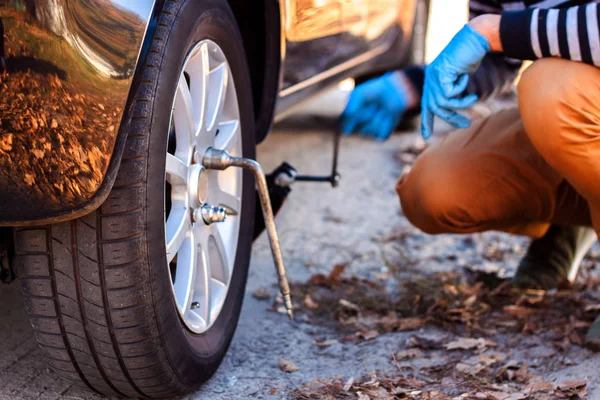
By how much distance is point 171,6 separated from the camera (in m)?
1.39

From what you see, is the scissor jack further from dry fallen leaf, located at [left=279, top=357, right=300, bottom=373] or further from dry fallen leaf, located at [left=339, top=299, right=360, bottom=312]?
dry fallen leaf, located at [left=339, top=299, right=360, bottom=312]

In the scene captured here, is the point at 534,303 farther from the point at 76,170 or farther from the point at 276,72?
the point at 76,170

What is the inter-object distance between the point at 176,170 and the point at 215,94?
29 cm

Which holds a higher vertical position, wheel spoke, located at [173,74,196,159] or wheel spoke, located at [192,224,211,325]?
wheel spoke, located at [173,74,196,159]

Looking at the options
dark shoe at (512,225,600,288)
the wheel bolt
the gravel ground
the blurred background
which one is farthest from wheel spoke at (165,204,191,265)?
the blurred background

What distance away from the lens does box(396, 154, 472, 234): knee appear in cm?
212

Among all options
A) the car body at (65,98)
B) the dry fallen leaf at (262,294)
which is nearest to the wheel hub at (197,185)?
the car body at (65,98)

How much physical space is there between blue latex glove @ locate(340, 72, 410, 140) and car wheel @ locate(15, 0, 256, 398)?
0.43m

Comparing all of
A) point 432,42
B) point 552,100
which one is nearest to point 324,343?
point 552,100

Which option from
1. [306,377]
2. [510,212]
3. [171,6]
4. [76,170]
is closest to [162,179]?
[76,170]

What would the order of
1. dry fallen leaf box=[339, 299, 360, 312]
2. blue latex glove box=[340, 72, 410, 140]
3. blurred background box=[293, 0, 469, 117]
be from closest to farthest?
1. blue latex glove box=[340, 72, 410, 140]
2. dry fallen leaf box=[339, 299, 360, 312]
3. blurred background box=[293, 0, 469, 117]

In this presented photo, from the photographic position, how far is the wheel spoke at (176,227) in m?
1.46

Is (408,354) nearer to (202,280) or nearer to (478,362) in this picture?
(478,362)

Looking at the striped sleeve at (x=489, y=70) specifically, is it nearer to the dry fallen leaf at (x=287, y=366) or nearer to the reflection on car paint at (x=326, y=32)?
the reflection on car paint at (x=326, y=32)
